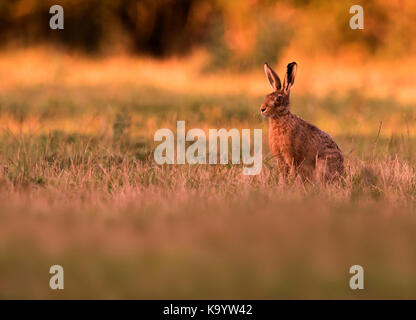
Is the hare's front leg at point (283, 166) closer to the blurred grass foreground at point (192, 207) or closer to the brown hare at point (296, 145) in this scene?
the brown hare at point (296, 145)

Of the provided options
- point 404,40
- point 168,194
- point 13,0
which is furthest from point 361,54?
point 168,194

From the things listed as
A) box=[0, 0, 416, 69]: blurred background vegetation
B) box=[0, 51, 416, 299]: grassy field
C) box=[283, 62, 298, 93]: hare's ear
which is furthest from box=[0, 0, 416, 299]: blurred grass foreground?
box=[0, 0, 416, 69]: blurred background vegetation

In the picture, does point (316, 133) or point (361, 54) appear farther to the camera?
point (361, 54)

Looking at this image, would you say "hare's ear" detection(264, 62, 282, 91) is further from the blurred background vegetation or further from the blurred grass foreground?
the blurred background vegetation

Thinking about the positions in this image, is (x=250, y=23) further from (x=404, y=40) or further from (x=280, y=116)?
(x=280, y=116)

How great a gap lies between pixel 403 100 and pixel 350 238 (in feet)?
40.0

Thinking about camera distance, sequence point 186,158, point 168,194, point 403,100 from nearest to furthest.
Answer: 1. point 168,194
2. point 186,158
3. point 403,100

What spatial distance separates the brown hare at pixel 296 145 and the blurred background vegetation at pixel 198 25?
15.1 m

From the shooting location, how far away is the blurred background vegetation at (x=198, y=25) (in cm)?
2842

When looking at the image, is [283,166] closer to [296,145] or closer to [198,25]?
[296,145]

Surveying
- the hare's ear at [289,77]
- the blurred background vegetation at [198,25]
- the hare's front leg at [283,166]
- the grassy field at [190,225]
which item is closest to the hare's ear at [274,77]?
the hare's ear at [289,77]

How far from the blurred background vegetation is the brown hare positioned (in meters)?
15.1

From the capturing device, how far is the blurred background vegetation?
93.2 feet

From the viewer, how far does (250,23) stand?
96.3 ft
